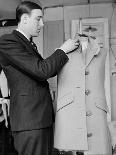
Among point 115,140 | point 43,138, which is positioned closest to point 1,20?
point 115,140

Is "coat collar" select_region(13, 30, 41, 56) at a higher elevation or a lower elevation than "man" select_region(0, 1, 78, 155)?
higher

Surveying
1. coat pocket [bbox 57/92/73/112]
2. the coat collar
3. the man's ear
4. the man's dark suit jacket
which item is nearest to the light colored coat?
coat pocket [bbox 57/92/73/112]

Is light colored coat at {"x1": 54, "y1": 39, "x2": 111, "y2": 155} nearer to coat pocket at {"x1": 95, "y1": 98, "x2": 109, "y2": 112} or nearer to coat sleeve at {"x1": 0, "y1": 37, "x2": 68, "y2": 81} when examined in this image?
coat pocket at {"x1": 95, "y1": 98, "x2": 109, "y2": 112}

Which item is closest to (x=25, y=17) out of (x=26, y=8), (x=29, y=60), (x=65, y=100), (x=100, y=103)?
(x=26, y=8)

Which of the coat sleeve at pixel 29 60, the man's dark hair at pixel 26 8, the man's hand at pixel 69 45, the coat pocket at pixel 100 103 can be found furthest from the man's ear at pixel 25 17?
the coat pocket at pixel 100 103

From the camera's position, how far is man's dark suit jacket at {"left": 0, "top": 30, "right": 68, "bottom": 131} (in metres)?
1.46

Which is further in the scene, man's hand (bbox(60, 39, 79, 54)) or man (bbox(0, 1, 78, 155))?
man's hand (bbox(60, 39, 79, 54))

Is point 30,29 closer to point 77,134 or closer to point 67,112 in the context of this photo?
point 67,112

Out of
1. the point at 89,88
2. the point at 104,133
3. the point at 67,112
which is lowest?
the point at 104,133

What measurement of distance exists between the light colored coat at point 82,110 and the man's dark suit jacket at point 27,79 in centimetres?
11

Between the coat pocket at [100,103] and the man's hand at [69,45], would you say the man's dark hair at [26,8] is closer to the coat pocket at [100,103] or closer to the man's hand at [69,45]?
the man's hand at [69,45]

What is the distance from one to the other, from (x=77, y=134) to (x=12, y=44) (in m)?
0.65

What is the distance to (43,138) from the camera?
4.87ft

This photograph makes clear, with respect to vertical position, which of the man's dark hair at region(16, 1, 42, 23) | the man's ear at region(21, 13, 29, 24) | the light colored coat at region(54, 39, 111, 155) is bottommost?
the light colored coat at region(54, 39, 111, 155)
